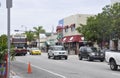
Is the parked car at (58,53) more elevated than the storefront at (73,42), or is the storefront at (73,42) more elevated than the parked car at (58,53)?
the storefront at (73,42)

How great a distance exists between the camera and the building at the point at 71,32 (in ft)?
228

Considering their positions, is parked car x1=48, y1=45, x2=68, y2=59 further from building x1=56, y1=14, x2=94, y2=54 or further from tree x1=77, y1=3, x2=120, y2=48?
building x1=56, y1=14, x2=94, y2=54

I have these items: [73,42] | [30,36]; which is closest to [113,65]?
[73,42]

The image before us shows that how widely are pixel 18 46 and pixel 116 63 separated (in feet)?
111

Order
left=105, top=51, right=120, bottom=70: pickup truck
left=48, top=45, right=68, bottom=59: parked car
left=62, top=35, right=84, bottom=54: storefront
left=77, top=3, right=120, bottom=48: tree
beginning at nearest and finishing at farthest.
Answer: left=105, top=51, right=120, bottom=70: pickup truck, left=77, top=3, right=120, bottom=48: tree, left=48, top=45, right=68, bottom=59: parked car, left=62, top=35, right=84, bottom=54: storefront

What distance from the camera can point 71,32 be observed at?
7425 cm

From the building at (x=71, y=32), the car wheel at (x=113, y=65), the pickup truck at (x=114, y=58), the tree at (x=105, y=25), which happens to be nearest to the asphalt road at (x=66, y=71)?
the car wheel at (x=113, y=65)

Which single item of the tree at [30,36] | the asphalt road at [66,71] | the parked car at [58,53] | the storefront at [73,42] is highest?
the tree at [30,36]

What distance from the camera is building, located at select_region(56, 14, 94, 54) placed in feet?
228

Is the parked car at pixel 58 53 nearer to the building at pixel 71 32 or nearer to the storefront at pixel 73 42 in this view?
the building at pixel 71 32

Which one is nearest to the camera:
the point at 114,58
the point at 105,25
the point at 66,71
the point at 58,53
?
the point at 66,71

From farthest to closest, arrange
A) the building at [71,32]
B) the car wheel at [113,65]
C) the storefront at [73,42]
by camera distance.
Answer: the building at [71,32] < the storefront at [73,42] < the car wheel at [113,65]

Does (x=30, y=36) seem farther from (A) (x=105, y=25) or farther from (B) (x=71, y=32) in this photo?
(A) (x=105, y=25)

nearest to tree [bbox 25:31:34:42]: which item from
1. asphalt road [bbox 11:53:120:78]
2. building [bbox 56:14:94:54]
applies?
building [bbox 56:14:94:54]
